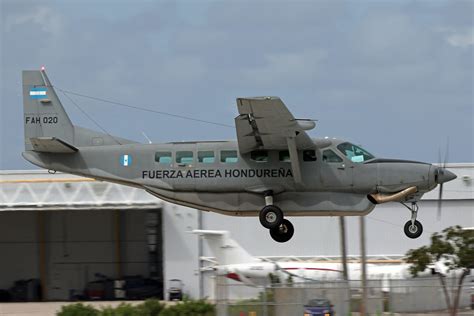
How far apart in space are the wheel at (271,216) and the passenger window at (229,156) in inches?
65.9

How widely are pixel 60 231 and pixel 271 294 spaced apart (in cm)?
2885

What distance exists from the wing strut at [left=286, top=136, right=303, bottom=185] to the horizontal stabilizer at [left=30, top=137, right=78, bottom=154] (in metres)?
6.54

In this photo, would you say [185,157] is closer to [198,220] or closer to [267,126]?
[267,126]

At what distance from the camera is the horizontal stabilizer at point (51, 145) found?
92.7 feet

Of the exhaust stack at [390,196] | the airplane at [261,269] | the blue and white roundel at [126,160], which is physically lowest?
the airplane at [261,269]

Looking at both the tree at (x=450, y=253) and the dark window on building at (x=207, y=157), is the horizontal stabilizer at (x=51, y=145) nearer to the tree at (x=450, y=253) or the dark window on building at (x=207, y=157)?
the dark window on building at (x=207, y=157)

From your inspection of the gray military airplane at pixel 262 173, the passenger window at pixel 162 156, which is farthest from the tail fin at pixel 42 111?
the passenger window at pixel 162 156

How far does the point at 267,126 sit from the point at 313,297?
5823 mm

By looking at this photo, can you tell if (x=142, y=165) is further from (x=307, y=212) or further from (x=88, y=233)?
(x=88, y=233)

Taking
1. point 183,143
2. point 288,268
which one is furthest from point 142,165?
point 288,268

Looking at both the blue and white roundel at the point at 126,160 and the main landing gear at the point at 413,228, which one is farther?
the blue and white roundel at the point at 126,160

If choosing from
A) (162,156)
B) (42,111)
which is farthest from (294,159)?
(42,111)

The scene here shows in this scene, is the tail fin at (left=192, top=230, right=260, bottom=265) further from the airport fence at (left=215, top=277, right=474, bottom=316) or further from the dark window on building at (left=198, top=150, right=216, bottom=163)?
the dark window on building at (left=198, top=150, right=216, bottom=163)

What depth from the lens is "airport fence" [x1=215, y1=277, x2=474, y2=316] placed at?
2903 centimetres
